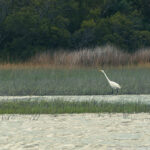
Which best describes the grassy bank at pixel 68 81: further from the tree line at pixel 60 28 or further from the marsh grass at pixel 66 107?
the tree line at pixel 60 28

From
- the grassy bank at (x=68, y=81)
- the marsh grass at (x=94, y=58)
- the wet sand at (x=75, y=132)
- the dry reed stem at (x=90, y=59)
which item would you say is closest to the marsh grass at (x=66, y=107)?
the wet sand at (x=75, y=132)

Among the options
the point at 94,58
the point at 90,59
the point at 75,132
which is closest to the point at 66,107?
the point at 75,132

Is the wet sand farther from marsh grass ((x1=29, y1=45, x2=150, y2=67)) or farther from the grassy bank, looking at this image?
marsh grass ((x1=29, y1=45, x2=150, y2=67))

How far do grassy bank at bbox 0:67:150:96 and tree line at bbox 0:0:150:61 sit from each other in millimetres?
9054

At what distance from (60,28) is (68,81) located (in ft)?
47.4

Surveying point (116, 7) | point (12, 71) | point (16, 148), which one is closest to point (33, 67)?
point (12, 71)

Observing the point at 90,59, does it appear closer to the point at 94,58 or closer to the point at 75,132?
the point at 94,58

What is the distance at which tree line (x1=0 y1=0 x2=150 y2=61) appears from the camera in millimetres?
33438

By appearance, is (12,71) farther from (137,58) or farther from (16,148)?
(16,148)

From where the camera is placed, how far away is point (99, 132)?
29.3 feet

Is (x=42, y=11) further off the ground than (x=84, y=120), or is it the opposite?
(x=42, y=11)

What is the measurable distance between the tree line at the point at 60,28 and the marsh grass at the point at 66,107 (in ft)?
66.0

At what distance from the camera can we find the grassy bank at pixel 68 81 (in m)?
16.5

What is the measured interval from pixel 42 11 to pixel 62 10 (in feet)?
4.04
